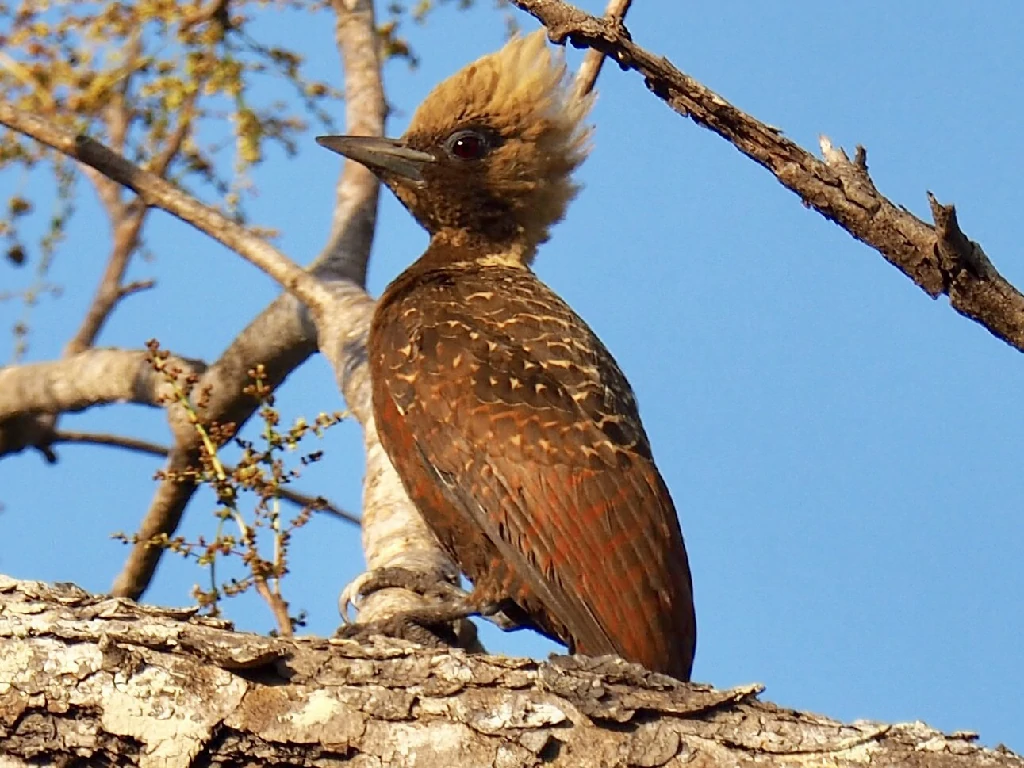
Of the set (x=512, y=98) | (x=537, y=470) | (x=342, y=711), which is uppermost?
(x=512, y=98)

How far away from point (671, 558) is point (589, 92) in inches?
95.2

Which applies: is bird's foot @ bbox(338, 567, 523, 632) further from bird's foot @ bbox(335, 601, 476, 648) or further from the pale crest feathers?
the pale crest feathers

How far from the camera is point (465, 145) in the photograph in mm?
6082

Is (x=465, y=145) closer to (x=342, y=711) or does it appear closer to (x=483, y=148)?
(x=483, y=148)

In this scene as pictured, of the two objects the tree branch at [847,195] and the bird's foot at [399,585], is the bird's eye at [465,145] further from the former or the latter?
the tree branch at [847,195]

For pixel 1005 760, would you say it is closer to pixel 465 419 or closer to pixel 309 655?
pixel 309 655

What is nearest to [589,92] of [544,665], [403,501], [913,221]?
[403,501]

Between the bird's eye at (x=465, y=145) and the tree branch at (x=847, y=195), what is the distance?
99.7 inches

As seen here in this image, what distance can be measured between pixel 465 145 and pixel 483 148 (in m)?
0.08

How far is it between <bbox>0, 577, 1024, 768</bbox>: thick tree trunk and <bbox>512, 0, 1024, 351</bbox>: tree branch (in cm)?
92

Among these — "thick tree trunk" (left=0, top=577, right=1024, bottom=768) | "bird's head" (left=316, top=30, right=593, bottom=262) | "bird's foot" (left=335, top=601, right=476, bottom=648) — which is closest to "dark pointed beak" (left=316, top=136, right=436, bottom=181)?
"bird's head" (left=316, top=30, right=593, bottom=262)

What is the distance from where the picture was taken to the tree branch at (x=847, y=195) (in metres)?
3.10

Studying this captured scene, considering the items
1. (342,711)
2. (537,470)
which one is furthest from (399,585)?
(342,711)

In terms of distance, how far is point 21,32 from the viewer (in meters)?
8.18
